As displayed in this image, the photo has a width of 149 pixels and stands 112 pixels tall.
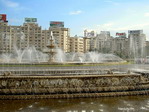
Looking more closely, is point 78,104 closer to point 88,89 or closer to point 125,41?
point 88,89

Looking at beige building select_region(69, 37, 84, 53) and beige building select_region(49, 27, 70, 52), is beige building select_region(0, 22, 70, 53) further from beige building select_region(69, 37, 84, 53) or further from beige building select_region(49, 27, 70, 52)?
beige building select_region(69, 37, 84, 53)

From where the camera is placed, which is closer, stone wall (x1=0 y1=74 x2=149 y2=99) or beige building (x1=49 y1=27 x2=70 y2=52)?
stone wall (x1=0 y1=74 x2=149 y2=99)

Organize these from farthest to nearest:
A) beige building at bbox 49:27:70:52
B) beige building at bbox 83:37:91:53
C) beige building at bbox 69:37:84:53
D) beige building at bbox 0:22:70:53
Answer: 1. beige building at bbox 83:37:91:53
2. beige building at bbox 69:37:84:53
3. beige building at bbox 49:27:70:52
4. beige building at bbox 0:22:70:53

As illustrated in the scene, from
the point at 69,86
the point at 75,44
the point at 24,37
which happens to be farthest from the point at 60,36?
the point at 69,86

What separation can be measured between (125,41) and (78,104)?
98315 millimetres

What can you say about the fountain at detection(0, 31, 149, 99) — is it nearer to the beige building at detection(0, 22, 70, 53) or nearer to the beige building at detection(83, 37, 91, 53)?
the beige building at detection(0, 22, 70, 53)

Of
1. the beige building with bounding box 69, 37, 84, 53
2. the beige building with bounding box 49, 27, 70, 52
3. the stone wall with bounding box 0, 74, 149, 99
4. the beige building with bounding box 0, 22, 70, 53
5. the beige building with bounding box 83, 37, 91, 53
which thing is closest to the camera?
the stone wall with bounding box 0, 74, 149, 99

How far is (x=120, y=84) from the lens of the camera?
14.7 meters

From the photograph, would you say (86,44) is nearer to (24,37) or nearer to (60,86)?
(24,37)

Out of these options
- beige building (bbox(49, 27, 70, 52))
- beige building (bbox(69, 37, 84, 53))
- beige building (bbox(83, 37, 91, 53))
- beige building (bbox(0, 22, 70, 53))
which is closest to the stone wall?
beige building (bbox(0, 22, 70, 53))

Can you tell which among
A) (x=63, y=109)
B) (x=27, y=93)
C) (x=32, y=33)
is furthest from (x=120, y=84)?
(x=32, y=33)

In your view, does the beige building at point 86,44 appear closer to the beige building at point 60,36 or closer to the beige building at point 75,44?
the beige building at point 75,44

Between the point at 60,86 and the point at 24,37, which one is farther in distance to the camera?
the point at 24,37

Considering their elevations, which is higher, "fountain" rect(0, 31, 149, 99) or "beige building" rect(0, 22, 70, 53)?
"beige building" rect(0, 22, 70, 53)
